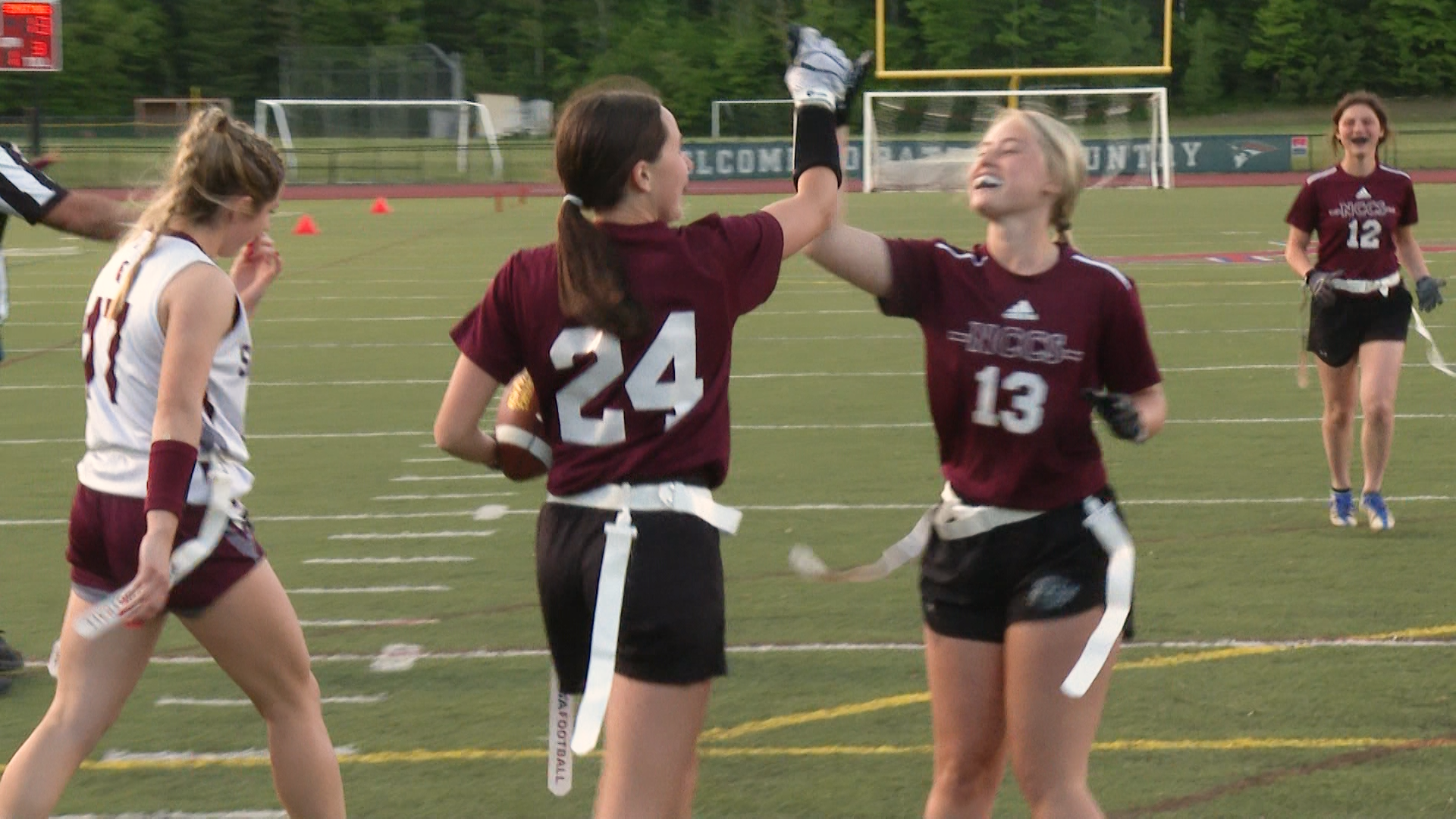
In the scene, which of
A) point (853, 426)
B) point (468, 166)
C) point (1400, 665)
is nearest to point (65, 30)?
point (468, 166)

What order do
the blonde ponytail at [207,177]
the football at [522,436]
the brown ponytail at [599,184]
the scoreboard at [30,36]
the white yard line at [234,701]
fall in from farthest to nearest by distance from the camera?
the scoreboard at [30,36] → the white yard line at [234,701] → the blonde ponytail at [207,177] → the football at [522,436] → the brown ponytail at [599,184]

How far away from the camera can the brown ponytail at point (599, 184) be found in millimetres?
3078

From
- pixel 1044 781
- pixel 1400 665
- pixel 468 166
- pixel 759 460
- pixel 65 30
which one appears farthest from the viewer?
pixel 65 30

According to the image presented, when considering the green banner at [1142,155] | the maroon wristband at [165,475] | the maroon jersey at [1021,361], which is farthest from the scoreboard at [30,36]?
the maroon jersey at [1021,361]

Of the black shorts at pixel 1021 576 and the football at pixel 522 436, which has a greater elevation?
the football at pixel 522 436

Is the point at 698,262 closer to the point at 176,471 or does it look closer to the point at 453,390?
the point at 453,390

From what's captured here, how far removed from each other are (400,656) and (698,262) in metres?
3.30

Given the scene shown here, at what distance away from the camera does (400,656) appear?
613 centimetres

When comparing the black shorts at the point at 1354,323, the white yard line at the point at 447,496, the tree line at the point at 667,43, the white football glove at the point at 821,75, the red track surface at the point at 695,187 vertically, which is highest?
the tree line at the point at 667,43

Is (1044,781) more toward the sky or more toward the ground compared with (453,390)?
more toward the ground

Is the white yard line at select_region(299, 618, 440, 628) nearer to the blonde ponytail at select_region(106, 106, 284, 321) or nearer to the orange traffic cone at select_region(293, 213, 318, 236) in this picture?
the blonde ponytail at select_region(106, 106, 284, 321)

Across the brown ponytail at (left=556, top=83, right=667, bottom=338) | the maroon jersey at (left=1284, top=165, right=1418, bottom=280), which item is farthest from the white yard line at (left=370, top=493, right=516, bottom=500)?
the brown ponytail at (left=556, top=83, right=667, bottom=338)

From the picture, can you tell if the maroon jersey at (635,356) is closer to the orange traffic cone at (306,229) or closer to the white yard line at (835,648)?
the white yard line at (835,648)

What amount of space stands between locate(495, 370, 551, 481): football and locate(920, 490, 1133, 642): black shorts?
33.1 inches
